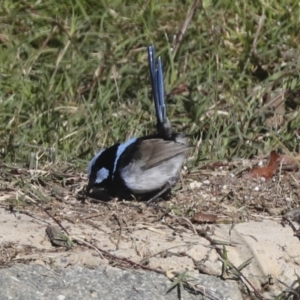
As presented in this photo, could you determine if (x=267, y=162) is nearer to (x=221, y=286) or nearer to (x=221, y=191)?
(x=221, y=191)

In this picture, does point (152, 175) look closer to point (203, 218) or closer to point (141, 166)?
point (141, 166)

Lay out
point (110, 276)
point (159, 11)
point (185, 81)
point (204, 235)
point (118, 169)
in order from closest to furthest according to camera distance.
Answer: point (110, 276), point (204, 235), point (118, 169), point (185, 81), point (159, 11)

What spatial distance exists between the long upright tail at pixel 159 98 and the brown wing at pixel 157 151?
0.55ft

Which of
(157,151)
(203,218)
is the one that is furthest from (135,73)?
(203,218)

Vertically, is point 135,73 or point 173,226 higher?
point 135,73

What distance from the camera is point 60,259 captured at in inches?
187

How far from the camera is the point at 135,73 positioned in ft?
24.0

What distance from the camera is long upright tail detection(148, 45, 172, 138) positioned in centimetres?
609

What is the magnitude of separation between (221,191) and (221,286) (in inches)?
49.3

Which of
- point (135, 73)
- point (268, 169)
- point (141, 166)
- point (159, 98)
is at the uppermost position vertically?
point (159, 98)

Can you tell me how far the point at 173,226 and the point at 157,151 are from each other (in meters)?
0.71

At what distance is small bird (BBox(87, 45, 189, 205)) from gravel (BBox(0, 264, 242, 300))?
1.02 metres

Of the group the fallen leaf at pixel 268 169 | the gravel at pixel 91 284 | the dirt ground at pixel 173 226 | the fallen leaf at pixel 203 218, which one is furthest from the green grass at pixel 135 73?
the gravel at pixel 91 284

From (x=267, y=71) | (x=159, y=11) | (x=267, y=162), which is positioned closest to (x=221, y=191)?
(x=267, y=162)
